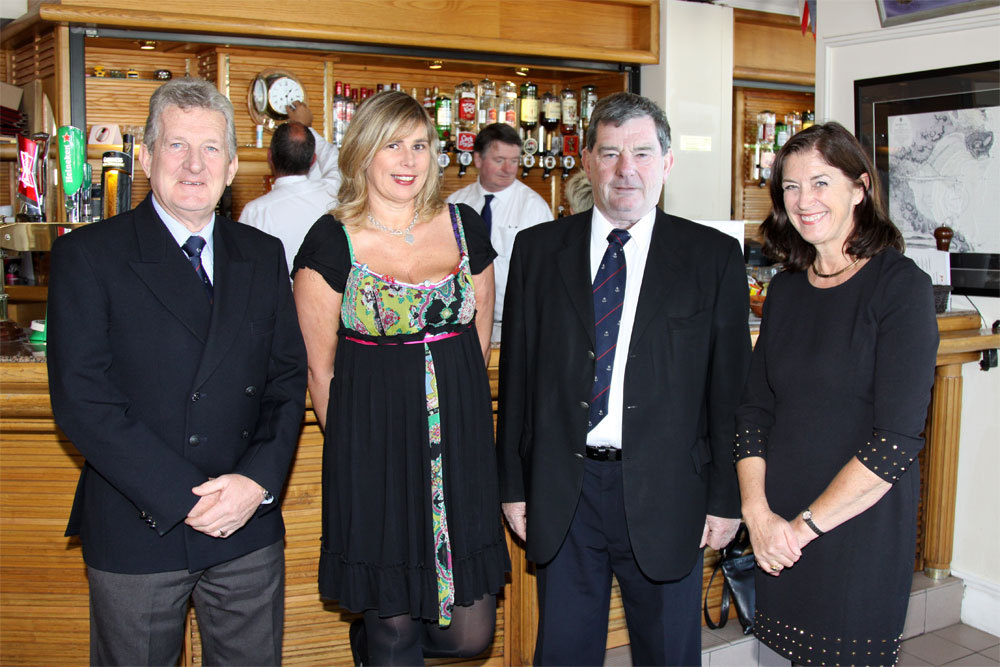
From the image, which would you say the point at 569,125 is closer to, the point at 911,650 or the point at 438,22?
the point at 438,22

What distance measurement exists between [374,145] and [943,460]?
9.38 ft

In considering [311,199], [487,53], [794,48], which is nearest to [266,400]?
[311,199]

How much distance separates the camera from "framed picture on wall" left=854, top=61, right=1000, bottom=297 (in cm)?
359

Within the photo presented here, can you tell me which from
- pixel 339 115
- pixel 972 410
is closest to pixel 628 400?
pixel 972 410

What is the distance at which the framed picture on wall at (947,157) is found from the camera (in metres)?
3.59

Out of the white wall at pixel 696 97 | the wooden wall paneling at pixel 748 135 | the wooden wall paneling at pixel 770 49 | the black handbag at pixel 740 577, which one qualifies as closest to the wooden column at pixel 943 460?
the black handbag at pixel 740 577

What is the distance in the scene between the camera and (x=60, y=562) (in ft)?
8.26

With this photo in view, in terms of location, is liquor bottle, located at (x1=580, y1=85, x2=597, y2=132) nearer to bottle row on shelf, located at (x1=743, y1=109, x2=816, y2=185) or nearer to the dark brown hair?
bottle row on shelf, located at (x1=743, y1=109, x2=816, y2=185)

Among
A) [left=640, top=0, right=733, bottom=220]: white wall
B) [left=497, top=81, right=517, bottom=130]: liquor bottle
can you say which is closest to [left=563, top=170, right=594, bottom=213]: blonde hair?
[left=497, top=81, right=517, bottom=130]: liquor bottle

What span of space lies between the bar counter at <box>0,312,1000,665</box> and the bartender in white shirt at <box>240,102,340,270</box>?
5.77 feet

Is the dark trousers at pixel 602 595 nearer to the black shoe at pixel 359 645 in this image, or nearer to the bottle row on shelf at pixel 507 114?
the black shoe at pixel 359 645

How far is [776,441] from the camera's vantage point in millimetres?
2104

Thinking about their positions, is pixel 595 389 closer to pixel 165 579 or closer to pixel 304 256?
pixel 304 256

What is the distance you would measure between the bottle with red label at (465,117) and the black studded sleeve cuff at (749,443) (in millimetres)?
4438
